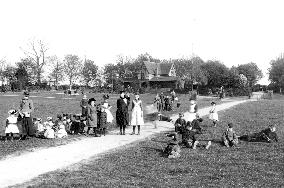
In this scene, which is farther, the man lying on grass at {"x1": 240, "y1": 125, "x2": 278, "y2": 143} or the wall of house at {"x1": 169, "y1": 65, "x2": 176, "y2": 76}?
the wall of house at {"x1": 169, "y1": 65, "x2": 176, "y2": 76}

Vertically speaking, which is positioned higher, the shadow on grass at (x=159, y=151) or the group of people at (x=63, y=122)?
the group of people at (x=63, y=122)

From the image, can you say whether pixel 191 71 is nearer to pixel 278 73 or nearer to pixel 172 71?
pixel 172 71

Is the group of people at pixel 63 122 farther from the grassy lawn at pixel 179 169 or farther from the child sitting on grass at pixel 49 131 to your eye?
the grassy lawn at pixel 179 169

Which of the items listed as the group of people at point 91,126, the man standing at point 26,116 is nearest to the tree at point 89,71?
the group of people at point 91,126

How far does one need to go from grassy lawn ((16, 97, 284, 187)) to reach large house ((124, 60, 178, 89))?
228 feet

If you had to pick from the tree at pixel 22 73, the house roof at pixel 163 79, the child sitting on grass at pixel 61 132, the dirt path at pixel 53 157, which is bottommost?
the dirt path at pixel 53 157

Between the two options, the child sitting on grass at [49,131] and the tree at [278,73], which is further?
the tree at [278,73]

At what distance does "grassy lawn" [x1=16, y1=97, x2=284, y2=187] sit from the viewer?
8.45 m

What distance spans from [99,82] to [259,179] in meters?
98.3

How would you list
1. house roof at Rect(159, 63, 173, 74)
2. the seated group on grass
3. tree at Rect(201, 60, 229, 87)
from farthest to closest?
1. house roof at Rect(159, 63, 173, 74)
2. tree at Rect(201, 60, 229, 87)
3. the seated group on grass

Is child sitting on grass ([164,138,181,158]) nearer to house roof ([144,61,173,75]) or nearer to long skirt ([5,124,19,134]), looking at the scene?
long skirt ([5,124,19,134])

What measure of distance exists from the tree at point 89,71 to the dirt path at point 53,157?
291 ft

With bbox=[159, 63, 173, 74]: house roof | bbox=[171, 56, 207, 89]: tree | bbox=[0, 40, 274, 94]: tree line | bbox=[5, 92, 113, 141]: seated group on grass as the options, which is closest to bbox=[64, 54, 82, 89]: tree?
bbox=[0, 40, 274, 94]: tree line

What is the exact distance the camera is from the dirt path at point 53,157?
29.4ft
